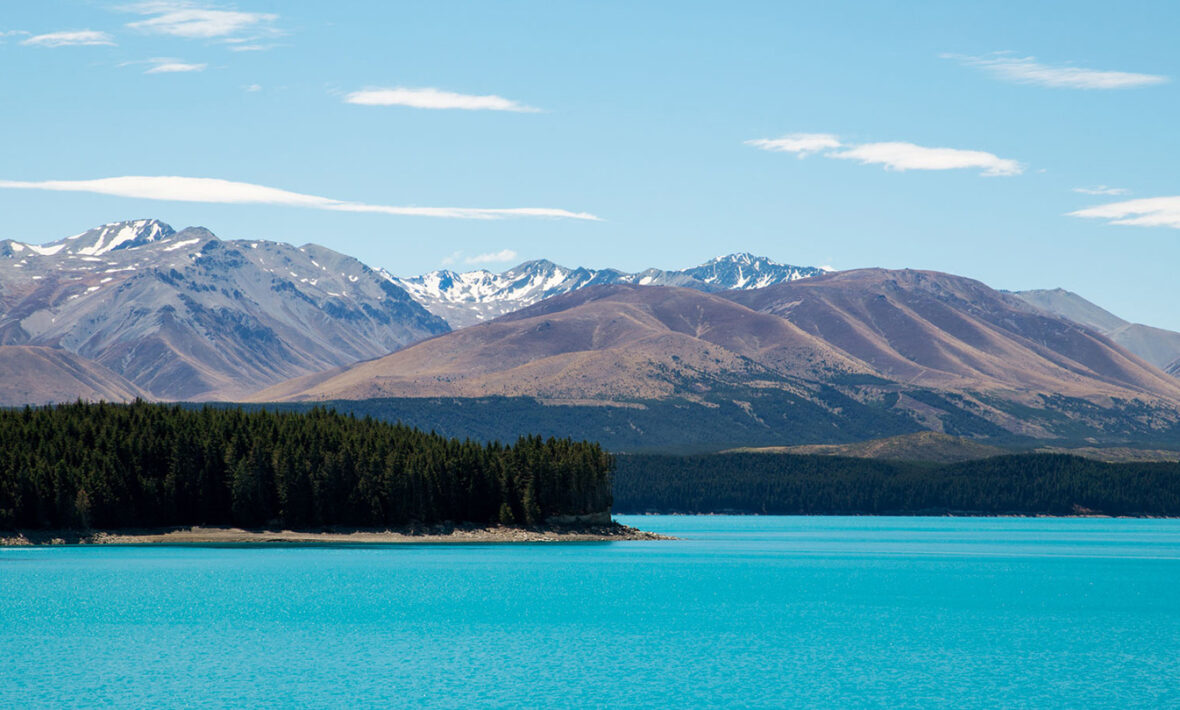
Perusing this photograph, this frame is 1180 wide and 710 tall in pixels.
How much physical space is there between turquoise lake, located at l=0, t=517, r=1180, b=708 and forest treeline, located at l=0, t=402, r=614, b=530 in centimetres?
1068

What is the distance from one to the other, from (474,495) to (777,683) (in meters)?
118

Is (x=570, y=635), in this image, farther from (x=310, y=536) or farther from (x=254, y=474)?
(x=310, y=536)

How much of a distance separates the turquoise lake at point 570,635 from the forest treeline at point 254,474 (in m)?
A: 10.7

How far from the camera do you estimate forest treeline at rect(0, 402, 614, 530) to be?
163625 millimetres

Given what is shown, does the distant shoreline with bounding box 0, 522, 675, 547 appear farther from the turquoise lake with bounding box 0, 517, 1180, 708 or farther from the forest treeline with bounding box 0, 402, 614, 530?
the turquoise lake with bounding box 0, 517, 1180, 708

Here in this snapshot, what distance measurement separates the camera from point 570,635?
304ft

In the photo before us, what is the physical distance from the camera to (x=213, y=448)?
571ft

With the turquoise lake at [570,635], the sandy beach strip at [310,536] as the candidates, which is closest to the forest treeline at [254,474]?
the sandy beach strip at [310,536]

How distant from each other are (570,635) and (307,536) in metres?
90.2

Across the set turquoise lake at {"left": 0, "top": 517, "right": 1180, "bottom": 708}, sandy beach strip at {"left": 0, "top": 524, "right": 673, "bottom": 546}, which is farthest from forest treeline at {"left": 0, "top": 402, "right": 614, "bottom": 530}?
turquoise lake at {"left": 0, "top": 517, "right": 1180, "bottom": 708}

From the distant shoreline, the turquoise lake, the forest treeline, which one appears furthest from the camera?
the forest treeline

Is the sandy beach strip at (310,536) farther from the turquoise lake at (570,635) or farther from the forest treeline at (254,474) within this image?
the turquoise lake at (570,635)

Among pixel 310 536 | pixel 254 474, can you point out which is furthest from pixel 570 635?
pixel 310 536

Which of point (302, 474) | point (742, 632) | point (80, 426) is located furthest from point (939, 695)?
point (80, 426)
